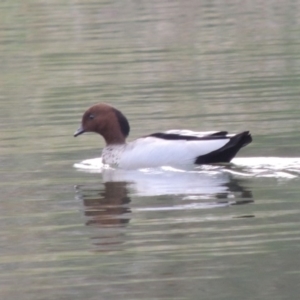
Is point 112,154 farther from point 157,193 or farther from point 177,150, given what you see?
point 157,193

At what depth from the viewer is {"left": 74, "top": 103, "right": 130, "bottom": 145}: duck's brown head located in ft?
42.7

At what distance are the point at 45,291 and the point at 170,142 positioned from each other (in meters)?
4.77

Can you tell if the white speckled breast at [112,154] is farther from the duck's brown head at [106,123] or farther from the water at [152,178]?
the water at [152,178]

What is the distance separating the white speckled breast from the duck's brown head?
21 centimetres

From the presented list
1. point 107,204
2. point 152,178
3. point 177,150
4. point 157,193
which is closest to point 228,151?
point 177,150

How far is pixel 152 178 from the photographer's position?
1162 cm

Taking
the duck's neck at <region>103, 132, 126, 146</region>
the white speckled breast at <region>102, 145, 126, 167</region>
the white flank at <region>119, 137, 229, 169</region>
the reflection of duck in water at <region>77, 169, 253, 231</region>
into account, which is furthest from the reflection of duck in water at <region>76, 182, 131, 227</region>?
the duck's neck at <region>103, 132, 126, 146</region>

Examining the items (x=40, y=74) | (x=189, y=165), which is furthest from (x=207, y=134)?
(x=40, y=74)

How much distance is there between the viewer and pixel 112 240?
885 centimetres

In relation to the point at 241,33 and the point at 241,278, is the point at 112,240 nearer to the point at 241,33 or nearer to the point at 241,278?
the point at 241,278

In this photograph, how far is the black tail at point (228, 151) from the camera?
1173 cm

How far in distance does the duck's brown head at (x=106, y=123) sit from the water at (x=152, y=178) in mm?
366

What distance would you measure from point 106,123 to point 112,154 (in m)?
0.57

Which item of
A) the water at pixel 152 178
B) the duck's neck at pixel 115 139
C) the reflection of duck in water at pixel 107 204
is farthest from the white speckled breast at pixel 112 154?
the reflection of duck in water at pixel 107 204
